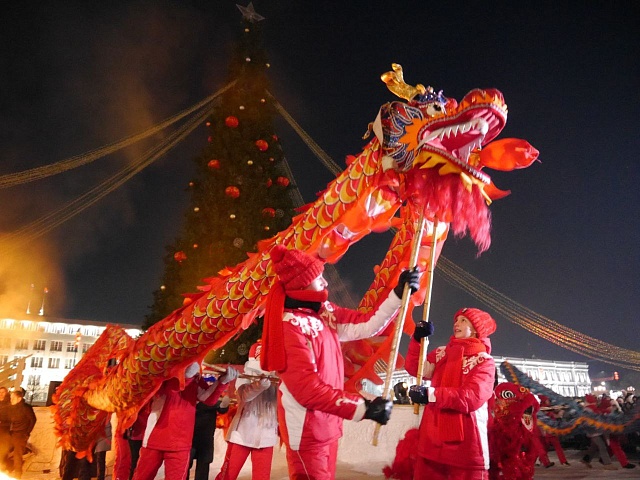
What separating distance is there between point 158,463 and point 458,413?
106 inches

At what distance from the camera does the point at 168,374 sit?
4.02 metres

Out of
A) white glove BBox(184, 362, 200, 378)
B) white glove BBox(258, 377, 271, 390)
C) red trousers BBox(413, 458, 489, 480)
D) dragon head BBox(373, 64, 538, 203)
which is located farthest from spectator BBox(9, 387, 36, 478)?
dragon head BBox(373, 64, 538, 203)

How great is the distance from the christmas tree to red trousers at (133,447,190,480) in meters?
3.36

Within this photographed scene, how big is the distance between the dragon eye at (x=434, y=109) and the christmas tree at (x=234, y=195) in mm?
5269

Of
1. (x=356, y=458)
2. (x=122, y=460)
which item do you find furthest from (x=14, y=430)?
(x=356, y=458)

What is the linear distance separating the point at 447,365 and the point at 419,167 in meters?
1.38

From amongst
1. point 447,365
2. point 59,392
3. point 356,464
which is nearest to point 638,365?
point 356,464

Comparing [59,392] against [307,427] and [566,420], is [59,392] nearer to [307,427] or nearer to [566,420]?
[307,427]

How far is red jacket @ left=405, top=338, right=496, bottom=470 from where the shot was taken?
109 inches

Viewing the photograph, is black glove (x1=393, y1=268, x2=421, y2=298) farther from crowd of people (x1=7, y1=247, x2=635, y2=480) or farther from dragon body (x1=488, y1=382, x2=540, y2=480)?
dragon body (x1=488, y1=382, x2=540, y2=480)

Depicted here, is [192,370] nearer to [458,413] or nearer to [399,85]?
[458,413]

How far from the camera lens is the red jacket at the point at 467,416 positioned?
276cm

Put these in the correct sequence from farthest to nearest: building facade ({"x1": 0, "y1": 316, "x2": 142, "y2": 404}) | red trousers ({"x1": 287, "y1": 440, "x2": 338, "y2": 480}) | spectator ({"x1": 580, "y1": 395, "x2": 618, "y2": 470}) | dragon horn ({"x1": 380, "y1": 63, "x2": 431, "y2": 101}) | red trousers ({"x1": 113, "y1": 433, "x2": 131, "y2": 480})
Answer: building facade ({"x1": 0, "y1": 316, "x2": 142, "y2": 404}) → spectator ({"x1": 580, "y1": 395, "x2": 618, "y2": 470}) → red trousers ({"x1": 113, "y1": 433, "x2": 131, "y2": 480}) → dragon horn ({"x1": 380, "y1": 63, "x2": 431, "y2": 101}) → red trousers ({"x1": 287, "y1": 440, "x2": 338, "y2": 480})

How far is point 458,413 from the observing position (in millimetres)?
2826
